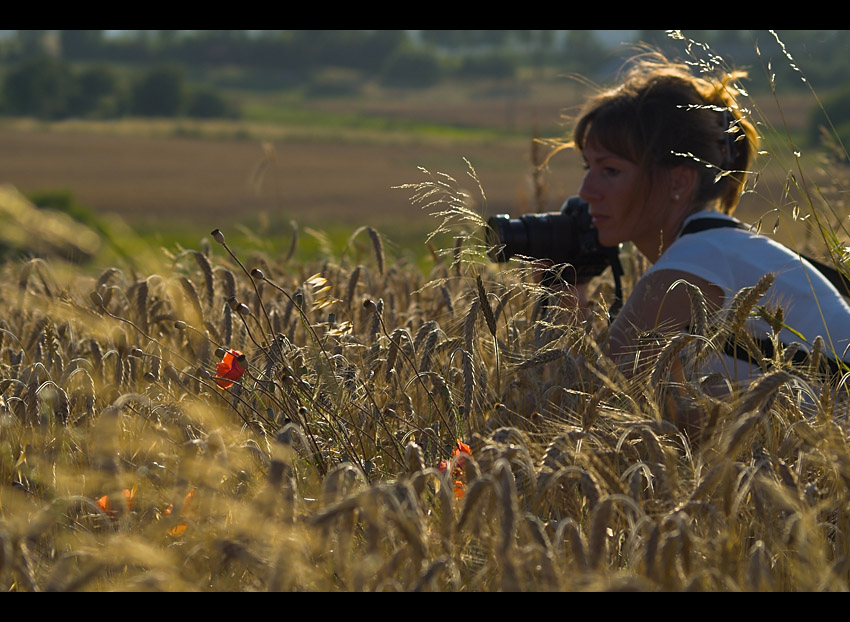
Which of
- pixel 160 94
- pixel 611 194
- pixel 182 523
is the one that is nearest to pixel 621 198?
pixel 611 194

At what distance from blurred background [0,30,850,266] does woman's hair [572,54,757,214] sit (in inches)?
6.3

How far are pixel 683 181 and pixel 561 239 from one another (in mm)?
440

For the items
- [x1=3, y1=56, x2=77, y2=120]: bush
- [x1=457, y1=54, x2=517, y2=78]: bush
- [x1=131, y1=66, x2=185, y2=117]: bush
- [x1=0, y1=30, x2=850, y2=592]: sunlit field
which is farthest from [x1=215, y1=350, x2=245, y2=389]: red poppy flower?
[x1=457, y1=54, x2=517, y2=78]: bush

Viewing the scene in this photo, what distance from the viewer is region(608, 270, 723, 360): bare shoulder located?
262 centimetres

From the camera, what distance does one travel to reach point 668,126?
9.98ft

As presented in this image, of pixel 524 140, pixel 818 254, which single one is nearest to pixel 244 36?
pixel 524 140

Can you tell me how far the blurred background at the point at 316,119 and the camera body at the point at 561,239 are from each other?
1.27 feet

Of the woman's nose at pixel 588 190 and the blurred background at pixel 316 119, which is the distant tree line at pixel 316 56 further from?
the woman's nose at pixel 588 190

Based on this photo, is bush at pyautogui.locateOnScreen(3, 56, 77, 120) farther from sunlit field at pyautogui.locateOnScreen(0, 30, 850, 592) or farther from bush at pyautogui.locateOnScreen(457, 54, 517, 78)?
sunlit field at pyautogui.locateOnScreen(0, 30, 850, 592)

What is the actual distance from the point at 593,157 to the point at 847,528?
5.52 ft

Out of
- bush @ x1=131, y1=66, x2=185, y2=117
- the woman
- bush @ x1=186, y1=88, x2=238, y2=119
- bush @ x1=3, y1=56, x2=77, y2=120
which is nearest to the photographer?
the woman

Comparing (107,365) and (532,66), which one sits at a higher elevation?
(107,365)
